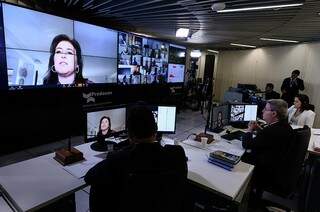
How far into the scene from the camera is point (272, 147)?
2.08 m

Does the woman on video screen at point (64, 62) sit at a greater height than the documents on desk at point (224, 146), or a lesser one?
greater

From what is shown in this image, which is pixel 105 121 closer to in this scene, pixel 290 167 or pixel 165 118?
pixel 165 118

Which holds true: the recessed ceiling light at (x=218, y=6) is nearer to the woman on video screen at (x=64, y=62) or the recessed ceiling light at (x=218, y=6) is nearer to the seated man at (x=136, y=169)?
the woman on video screen at (x=64, y=62)

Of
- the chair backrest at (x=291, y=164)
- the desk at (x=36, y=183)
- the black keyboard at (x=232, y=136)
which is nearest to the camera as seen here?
the desk at (x=36, y=183)

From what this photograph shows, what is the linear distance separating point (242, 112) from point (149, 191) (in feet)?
8.23

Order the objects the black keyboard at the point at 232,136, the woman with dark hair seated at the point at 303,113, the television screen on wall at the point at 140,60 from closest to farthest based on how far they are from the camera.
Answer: the black keyboard at the point at 232,136 < the woman with dark hair seated at the point at 303,113 < the television screen on wall at the point at 140,60

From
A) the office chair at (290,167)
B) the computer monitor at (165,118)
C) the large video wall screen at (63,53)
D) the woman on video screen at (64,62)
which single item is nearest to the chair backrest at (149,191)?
the computer monitor at (165,118)

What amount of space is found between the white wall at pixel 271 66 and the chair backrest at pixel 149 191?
22.7ft

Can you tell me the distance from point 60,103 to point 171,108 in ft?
8.99

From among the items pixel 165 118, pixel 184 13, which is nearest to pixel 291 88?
pixel 184 13

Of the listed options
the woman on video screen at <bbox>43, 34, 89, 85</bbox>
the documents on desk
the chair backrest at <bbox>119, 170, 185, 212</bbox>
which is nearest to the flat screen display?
the woman on video screen at <bbox>43, 34, 89, 85</bbox>

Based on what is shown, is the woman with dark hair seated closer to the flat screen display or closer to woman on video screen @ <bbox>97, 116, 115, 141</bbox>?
woman on video screen @ <bbox>97, 116, 115, 141</bbox>

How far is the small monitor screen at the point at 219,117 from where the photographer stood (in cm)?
293

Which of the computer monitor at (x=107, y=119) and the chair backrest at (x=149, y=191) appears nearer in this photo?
the chair backrest at (x=149, y=191)
